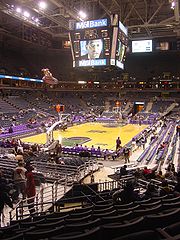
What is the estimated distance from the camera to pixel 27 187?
732cm

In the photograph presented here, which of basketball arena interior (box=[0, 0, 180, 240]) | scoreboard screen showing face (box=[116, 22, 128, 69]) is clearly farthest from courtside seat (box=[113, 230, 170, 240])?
scoreboard screen showing face (box=[116, 22, 128, 69])

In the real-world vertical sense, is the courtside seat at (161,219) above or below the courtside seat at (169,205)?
above

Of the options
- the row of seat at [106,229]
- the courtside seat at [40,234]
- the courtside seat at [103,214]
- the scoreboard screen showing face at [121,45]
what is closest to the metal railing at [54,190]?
the courtside seat at [103,214]

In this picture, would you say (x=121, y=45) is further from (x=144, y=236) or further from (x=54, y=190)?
(x=144, y=236)

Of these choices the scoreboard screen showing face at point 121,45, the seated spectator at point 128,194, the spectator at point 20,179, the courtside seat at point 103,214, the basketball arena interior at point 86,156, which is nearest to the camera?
the basketball arena interior at point 86,156

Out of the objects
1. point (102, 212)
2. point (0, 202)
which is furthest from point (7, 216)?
point (102, 212)

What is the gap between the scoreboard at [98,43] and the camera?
2195cm

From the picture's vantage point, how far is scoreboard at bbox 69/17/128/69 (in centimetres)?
2195

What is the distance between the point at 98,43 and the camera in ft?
74.1

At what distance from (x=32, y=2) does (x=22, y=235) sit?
24.1 meters

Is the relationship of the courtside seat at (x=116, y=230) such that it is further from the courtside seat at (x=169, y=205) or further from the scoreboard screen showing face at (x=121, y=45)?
the scoreboard screen showing face at (x=121, y=45)

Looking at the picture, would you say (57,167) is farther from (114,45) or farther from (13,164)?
(114,45)

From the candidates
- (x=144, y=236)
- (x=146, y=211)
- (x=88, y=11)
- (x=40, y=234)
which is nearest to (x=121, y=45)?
(x=88, y=11)

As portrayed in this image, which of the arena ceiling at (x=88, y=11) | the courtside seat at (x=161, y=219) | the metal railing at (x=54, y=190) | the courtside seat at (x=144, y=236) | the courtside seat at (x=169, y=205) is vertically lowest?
the metal railing at (x=54, y=190)
